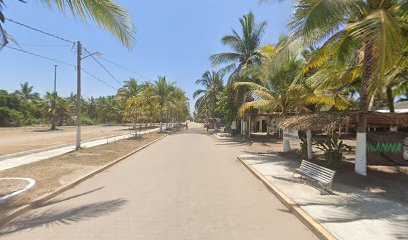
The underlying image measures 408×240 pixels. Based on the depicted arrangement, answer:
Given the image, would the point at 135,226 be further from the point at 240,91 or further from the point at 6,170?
the point at 240,91

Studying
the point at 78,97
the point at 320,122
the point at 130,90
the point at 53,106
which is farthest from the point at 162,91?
the point at 320,122

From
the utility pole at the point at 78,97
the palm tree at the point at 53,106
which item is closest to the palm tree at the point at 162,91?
the palm tree at the point at 53,106

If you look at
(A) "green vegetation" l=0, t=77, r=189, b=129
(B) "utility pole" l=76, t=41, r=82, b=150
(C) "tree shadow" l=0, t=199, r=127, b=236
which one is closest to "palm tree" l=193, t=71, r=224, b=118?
(A) "green vegetation" l=0, t=77, r=189, b=129

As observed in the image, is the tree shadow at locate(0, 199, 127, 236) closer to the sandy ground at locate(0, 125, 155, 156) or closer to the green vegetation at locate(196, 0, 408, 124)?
the green vegetation at locate(196, 0, 408, 124)

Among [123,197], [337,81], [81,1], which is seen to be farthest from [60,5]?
[337,81]

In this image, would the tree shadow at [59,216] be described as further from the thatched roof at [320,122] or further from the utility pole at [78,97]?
the utility pole at [78,97]

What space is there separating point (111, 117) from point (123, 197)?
9398 cm

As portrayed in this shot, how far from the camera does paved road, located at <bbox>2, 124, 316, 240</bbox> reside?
6297 millimetres

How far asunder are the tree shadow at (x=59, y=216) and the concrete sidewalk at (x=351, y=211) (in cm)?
427

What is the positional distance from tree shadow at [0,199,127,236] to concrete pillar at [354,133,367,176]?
741 cm

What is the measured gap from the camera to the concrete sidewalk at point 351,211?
20.2 ft

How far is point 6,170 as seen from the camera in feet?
43.4

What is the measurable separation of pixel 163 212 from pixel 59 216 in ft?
6.80

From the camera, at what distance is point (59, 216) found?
736 centimetres
